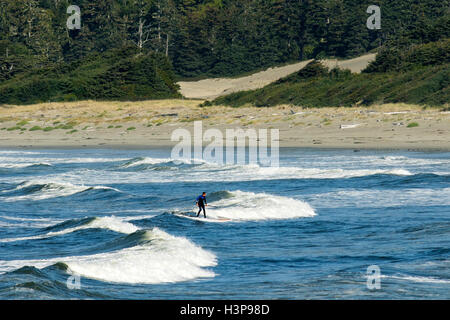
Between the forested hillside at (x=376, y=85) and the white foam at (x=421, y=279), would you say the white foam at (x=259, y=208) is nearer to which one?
the white foam at (x=421, y=279)

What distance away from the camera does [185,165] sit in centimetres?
A: 3528

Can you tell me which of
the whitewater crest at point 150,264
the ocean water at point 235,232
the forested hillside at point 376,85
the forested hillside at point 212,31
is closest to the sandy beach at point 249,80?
the forested hillside at point 212,31

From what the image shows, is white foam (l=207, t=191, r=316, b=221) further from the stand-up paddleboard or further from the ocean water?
the stand-up paddleboard

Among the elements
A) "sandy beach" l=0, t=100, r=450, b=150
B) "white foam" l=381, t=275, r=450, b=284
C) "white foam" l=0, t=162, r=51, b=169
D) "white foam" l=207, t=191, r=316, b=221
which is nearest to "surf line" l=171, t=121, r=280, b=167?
"sandy beach" l=0, t=100, r=450, b=150

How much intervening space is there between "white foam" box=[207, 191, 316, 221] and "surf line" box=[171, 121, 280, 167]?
1056cm

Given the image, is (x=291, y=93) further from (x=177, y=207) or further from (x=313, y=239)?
(x=313, y=239)

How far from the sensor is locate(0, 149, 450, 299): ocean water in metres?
13.4

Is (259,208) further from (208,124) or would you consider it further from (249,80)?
(249,80)

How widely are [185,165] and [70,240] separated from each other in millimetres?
17246
